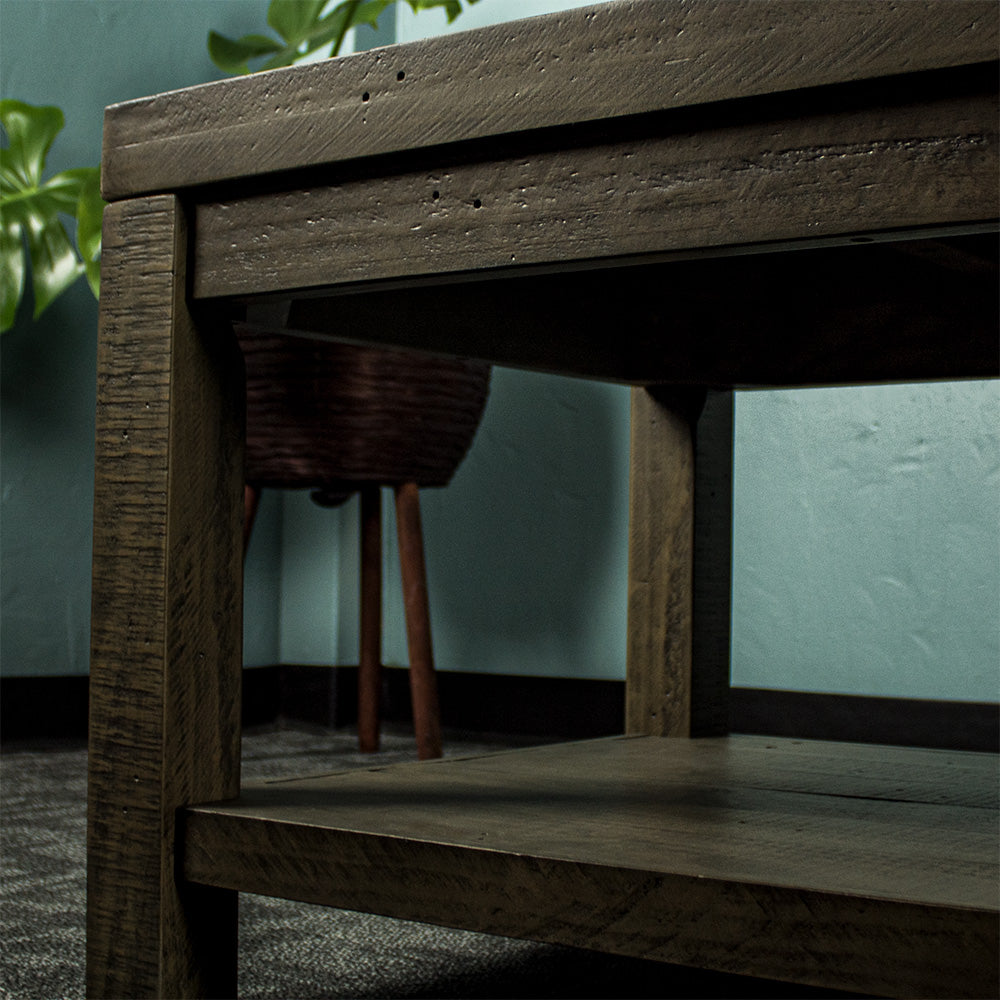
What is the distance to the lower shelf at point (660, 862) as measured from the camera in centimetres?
46

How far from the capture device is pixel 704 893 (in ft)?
1.60

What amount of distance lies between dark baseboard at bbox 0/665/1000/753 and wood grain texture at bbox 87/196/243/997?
4.04 ft

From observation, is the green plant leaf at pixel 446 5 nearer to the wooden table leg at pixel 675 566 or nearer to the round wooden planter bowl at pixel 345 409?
the round wooden planter bowl at pixel 345 409

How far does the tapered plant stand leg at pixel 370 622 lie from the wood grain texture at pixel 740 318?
Answer: 101 centimetres

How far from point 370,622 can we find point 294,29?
3.05 feet

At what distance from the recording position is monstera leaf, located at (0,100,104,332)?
189 centimetres

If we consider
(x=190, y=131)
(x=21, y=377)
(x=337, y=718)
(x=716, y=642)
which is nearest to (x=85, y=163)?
(x=21, y=377)

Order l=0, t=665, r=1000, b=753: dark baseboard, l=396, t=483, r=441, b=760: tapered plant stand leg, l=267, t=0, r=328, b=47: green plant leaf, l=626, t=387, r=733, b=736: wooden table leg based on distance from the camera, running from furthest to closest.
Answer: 1. l=267, t=0, r=328, b=47: green plant leaf
2. l=396, t=483, r=441, b=760: tapered plant stand leg
3. l=0, t=665, r=1000, b=753: dark baseboard
4. l=626, t=387, r=733, b=736: wooden table leg

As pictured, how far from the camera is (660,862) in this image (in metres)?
0.51

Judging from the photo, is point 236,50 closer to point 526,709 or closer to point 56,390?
point 56,390

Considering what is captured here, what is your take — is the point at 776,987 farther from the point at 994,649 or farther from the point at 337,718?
the point at 337,718

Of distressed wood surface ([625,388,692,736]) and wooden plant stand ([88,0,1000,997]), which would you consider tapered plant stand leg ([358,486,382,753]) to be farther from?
wooden plant stand ([88,0,1000,997])

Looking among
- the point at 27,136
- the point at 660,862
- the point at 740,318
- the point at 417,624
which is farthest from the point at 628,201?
the point at 27,136

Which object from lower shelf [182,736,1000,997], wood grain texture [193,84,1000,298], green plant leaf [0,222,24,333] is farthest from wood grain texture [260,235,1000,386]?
green plant leaf [0,222,24,333]
